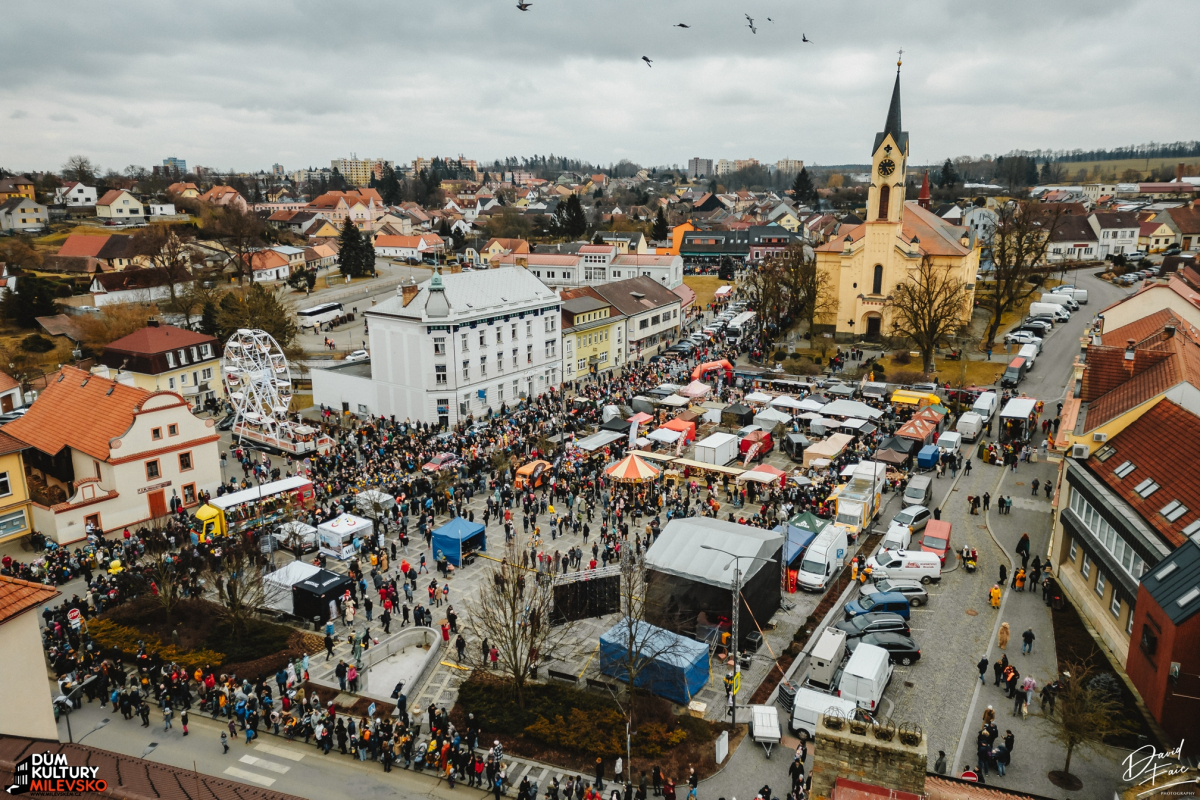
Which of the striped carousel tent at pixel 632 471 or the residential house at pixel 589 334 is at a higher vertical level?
the residential house at pixel 589 334

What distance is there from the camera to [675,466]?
37094mm

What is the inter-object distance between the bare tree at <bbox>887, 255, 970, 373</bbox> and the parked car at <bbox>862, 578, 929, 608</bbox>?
28.2 meters

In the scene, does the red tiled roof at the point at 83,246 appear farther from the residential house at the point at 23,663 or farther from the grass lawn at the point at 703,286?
the residential house at the point at 23,663

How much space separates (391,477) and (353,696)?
50.0ft

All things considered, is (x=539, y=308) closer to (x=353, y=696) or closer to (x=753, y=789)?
(x=353, y=696)

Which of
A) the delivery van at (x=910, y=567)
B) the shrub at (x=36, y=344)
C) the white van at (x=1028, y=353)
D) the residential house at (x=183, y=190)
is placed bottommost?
the delivery van at (x=910, y=567)

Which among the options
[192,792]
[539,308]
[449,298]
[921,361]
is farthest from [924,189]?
[192,792]

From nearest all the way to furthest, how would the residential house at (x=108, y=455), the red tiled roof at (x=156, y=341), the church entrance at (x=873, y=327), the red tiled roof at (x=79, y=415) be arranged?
the residential house at (x=108, y=455) < the red tiled roof at (x=79, y=415) < the red tiled roof at (x=156, y=341) < the church entrance at (x=873, y=327)

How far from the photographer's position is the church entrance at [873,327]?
6006 centimetres

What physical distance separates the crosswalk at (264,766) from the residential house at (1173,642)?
791 inches

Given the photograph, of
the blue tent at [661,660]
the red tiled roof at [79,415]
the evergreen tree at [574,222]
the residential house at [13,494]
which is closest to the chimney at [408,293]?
the red tiled roof at [79,415]

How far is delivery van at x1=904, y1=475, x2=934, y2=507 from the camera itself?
31656mm

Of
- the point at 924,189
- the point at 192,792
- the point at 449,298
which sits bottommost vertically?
the point at 192,792

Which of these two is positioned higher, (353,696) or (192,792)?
(192,792)
